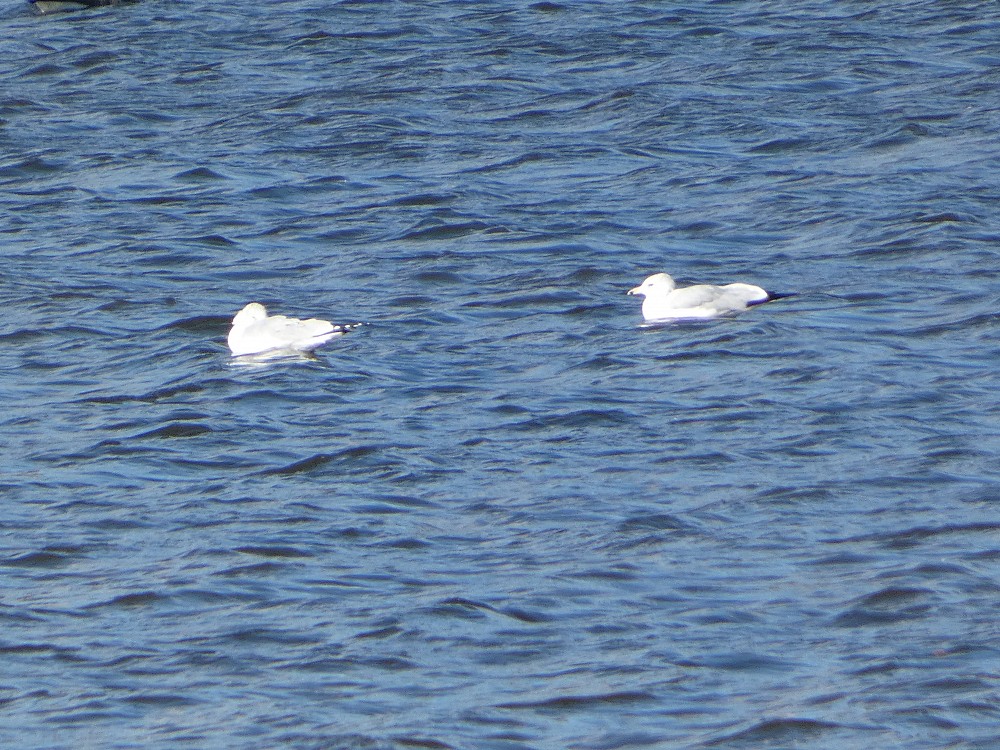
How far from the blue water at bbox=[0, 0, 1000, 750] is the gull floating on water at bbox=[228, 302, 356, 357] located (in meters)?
0.19

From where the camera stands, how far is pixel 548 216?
49.6ft

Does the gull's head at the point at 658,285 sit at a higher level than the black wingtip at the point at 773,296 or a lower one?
higher

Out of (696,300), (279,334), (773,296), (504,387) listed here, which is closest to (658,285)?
(696,300)

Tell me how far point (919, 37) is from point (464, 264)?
25.8 ft

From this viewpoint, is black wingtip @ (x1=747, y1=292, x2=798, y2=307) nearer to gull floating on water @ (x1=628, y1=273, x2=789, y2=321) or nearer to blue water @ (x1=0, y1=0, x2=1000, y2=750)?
gull floating on water @ (x1=628, y1=273, x2=789, y2=321)

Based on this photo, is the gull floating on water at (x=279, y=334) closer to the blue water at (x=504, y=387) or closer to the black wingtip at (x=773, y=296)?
the blue water at (x=504, y=387)

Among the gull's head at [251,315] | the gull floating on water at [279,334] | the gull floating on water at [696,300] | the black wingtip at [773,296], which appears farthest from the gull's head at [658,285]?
the gull's head at [251,315]

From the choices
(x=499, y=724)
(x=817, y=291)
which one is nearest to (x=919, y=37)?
(x=817, y=291)

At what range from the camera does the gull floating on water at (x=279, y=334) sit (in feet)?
38.1

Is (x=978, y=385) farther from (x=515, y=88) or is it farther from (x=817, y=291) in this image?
(x=515, y=88)

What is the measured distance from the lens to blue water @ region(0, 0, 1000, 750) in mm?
7258

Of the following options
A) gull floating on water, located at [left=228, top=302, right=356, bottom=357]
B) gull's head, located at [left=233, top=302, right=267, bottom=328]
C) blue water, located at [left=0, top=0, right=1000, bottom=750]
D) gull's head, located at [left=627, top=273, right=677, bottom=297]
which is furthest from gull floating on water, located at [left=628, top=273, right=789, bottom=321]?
gull's head, located at [left=233, top=302, right=267, bottom=328]

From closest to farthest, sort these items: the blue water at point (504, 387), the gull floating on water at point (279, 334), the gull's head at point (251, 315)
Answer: the blue water at point (504, 387)
the gull floating on water at point (279, 334)
the gull's head at point (251, 315)

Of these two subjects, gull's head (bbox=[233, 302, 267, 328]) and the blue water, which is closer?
the blue water
